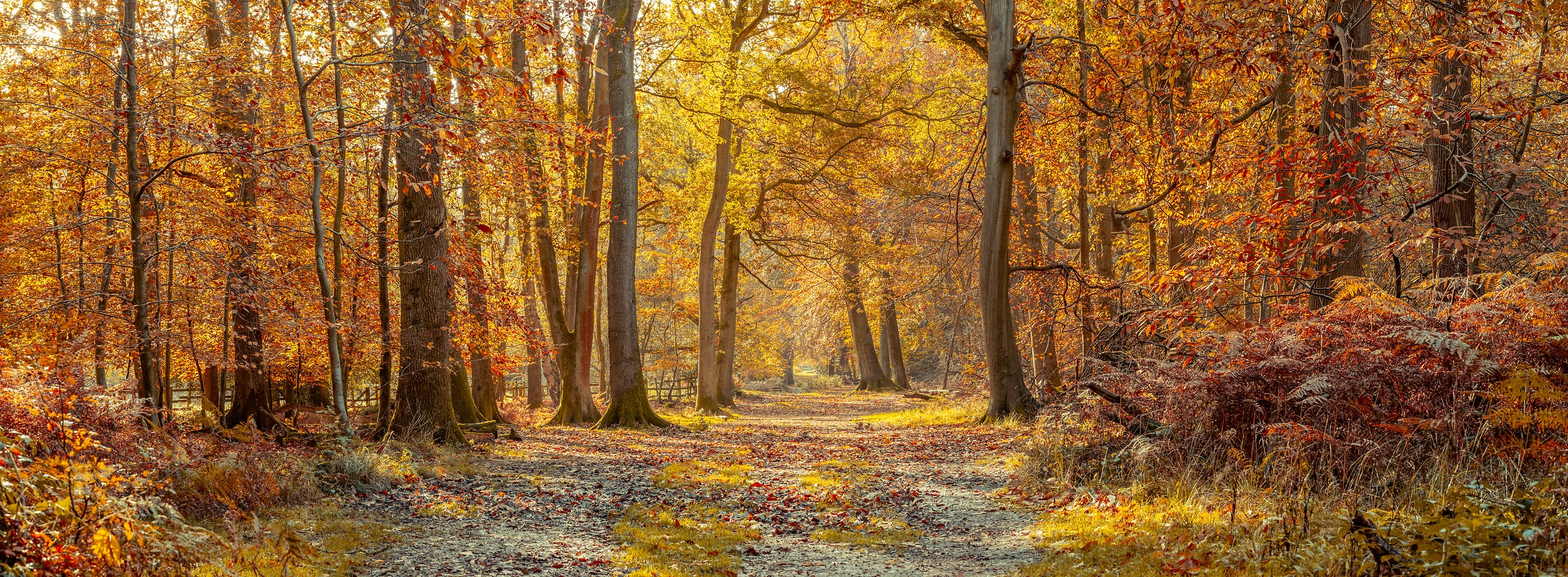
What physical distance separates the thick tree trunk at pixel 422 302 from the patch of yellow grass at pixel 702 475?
2.90 m

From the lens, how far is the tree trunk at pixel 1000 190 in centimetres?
1188

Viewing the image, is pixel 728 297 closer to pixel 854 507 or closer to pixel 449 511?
pixel 854 507

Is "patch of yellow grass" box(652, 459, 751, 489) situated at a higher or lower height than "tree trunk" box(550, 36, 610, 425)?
lower

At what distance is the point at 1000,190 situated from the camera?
474 inches

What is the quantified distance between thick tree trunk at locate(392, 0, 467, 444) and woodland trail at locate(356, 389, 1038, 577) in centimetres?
93

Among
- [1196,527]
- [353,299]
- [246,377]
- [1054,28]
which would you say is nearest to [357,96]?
[353,299]

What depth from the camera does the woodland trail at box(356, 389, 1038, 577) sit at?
5.75 metres

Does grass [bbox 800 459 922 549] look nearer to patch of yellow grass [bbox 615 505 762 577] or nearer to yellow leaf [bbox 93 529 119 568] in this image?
patch of yellow grass [bbox 615 505 762 577]

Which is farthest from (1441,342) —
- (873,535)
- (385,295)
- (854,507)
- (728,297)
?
(728,297)

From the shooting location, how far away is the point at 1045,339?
48.6ft

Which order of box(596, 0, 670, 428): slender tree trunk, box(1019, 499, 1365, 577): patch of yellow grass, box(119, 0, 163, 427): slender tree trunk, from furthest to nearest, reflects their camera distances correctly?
box(596, 0, 670, 428): slender tree trunk, box(119, 0, 163, 427): slender tree trunk, box(1019, 499, 1365, 577): patch of yellow grass

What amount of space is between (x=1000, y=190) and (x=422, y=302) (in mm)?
7779

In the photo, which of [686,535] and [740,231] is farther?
[740,231]

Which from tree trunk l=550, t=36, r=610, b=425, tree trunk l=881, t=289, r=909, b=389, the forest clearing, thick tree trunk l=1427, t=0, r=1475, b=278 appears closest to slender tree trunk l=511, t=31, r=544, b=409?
the forest clearing
